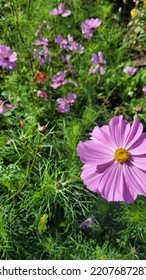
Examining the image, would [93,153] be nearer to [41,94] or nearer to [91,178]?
[91,178]

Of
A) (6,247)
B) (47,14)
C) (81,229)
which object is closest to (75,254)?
(81,229)

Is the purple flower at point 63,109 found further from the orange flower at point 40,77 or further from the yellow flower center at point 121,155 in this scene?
the yellow flower center at point 121,155

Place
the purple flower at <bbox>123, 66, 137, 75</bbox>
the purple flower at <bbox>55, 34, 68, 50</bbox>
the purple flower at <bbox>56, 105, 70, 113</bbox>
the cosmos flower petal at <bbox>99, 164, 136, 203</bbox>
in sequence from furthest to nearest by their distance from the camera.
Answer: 1. the purple flower at <bbox>123, 66, 137, 75</bbox>
2. the purple flower at <bbox>55, 34, 68, 50</bbox>
3. the purple flower at <bbox>56, 105, 70, 113</bbox>
4. the cosmos flower petal at <bbox>99, 164, 136, 203</bbox>

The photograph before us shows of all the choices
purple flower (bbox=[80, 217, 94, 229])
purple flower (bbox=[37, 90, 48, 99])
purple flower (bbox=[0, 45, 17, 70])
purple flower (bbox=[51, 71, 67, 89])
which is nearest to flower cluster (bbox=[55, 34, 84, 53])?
purple flower (bbox=[51, 71, 67, 89])

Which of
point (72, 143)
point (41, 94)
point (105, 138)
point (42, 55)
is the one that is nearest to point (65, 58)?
point (42, 55)

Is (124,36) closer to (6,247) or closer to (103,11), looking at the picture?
(103,11)

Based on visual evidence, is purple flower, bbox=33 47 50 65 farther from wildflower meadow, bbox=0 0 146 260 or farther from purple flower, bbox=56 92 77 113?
purple flower, bbox=56 92 77 113
